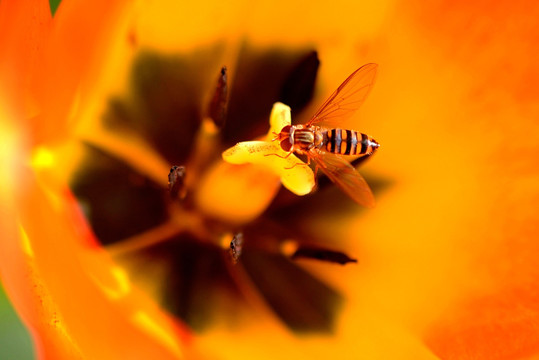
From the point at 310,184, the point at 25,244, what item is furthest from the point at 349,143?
the point at 25,244

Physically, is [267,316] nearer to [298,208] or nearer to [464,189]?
[298,208]

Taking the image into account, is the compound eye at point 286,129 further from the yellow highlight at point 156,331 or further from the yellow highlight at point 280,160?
the yellow highlight at point 156,331

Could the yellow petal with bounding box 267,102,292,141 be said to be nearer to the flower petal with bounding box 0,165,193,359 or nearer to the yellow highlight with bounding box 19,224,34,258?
the flower petal with bounding box 0,165,193,359

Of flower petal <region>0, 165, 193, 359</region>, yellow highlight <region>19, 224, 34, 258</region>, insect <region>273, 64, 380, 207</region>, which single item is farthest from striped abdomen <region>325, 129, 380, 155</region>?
yellow highlight <region>19, 224, 34, 258</region>

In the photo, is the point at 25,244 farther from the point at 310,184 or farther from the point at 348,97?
the point at 348,97

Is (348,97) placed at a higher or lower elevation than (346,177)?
higher

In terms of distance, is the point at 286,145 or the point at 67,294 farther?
the point at 286,145
